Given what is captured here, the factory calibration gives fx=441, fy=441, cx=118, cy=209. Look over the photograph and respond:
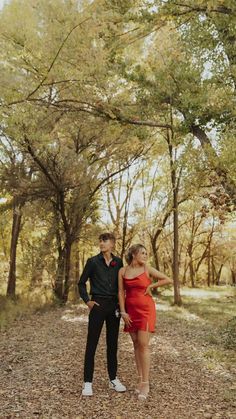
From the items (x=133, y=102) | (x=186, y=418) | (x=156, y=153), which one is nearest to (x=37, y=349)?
(x=186, y=418)

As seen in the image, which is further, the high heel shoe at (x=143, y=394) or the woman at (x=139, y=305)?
the woman at (x=139, y=305)

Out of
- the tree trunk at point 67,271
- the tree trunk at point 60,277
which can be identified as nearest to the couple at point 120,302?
the tree trunk at point 67,271

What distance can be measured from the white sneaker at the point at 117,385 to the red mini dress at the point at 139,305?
2.38ft

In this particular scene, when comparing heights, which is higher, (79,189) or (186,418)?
(79,189)

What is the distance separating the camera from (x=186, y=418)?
4.67 m

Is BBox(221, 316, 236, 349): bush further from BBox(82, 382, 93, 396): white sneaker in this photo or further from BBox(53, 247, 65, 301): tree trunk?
BBox(53, 247, 65, 301): tree trunk

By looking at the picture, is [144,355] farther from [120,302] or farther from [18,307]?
[18,307]

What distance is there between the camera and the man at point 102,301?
5422mm

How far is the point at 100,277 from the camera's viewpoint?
5.52 meters

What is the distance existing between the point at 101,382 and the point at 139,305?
1.36 m

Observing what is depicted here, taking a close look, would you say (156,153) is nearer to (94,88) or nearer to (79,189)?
(79,189)

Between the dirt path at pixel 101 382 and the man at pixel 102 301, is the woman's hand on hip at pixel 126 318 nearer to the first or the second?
the man at pixel 102 301

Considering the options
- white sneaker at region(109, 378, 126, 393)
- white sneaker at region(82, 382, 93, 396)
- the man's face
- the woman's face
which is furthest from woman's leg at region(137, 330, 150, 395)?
the man's face

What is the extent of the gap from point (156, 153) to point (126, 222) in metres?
4.08
